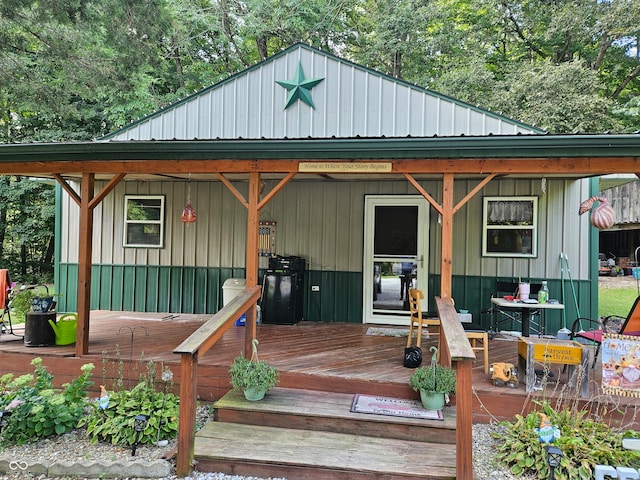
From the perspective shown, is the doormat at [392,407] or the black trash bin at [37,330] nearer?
the doormat at [392,407]

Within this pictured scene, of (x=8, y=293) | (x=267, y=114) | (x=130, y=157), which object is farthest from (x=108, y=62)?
(x=8, y=293)

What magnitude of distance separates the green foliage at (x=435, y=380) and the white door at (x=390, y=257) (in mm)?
2923

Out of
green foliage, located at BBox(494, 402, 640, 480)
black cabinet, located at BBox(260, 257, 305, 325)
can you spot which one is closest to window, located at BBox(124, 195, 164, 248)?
black cabinet, located at BBox(260, 257, 305, 325)

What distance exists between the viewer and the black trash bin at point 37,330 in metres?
4.71

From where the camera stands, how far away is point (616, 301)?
35.1ft

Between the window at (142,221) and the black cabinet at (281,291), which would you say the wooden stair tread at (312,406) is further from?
the window at (142,221)

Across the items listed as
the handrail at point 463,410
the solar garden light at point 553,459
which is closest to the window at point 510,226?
the handrail at point 463,410

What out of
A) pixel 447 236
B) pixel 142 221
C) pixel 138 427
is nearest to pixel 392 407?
pixel 447 236

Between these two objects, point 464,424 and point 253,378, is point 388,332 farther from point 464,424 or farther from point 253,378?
point 464,424

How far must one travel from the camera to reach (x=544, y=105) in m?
10.7

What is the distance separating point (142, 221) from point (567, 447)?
661 centimetres

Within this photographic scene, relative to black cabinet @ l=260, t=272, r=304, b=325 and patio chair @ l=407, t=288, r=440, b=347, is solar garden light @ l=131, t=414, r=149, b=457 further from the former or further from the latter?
black cabinet @ l=260, t=272, r=304, b=325

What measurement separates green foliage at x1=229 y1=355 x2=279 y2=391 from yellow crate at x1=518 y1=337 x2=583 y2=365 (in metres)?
2.18

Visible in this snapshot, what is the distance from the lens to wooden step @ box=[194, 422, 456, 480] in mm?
2863
